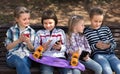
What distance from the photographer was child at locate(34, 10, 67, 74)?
5.40 meters

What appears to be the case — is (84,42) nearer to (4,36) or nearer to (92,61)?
(92,61)

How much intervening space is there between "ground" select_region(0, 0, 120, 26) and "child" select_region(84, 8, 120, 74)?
2430 millimetres

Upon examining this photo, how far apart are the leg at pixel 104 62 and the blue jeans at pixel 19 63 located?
1.00 m

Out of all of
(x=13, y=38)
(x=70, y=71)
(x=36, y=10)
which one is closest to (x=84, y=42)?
(x=70, y=71)

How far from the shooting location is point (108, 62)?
5.50 meters

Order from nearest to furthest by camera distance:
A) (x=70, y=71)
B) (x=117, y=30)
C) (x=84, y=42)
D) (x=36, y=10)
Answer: (x=70, y=71), (x=84, y=42), (x=117, y=30), (x=36, y=10)

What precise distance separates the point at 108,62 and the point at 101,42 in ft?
1.04

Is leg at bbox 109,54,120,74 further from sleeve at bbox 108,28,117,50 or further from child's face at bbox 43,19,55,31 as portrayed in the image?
child's face at bbox 43,19,55,31

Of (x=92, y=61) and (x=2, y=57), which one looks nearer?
(x=92, y=61)

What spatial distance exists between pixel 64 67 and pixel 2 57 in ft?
3.72

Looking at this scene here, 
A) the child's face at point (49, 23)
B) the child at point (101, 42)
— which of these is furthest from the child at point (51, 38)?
the child at point (101, 42)

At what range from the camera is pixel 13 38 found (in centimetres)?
549

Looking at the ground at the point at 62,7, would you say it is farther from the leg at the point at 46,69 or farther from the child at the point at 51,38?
the leg at the point at 46,69

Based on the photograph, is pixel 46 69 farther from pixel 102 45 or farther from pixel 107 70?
pixel 102 45
